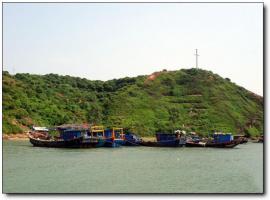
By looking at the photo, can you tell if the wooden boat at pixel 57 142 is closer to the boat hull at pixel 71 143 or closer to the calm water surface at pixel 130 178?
the boat hull at pixel 71 143

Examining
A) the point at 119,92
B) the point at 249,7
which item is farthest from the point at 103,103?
the point at 249,7

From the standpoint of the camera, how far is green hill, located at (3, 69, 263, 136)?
19.7m

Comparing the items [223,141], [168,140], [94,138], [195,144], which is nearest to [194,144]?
[195,144]

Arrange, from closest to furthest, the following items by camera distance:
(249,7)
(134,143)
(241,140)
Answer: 1. (249,7)
2. (241,140)
3. (134,143)

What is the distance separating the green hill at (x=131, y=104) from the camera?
19.7m

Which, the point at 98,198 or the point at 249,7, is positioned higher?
the point at 249,7

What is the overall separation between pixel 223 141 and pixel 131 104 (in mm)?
5317

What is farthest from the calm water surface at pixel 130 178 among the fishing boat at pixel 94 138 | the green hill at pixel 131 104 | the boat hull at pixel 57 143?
the fishing boat at pixel 94 138

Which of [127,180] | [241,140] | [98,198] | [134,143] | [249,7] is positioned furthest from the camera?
[134,143]

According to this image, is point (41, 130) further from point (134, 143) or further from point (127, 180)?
point (127, 180)

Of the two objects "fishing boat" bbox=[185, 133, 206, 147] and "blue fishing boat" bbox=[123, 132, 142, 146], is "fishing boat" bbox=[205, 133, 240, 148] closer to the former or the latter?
"fishing boat" bbox=[185, 133, 206, 147]

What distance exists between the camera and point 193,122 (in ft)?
77.6

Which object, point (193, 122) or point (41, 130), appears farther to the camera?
point (193, 122)

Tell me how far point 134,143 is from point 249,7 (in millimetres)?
15184
